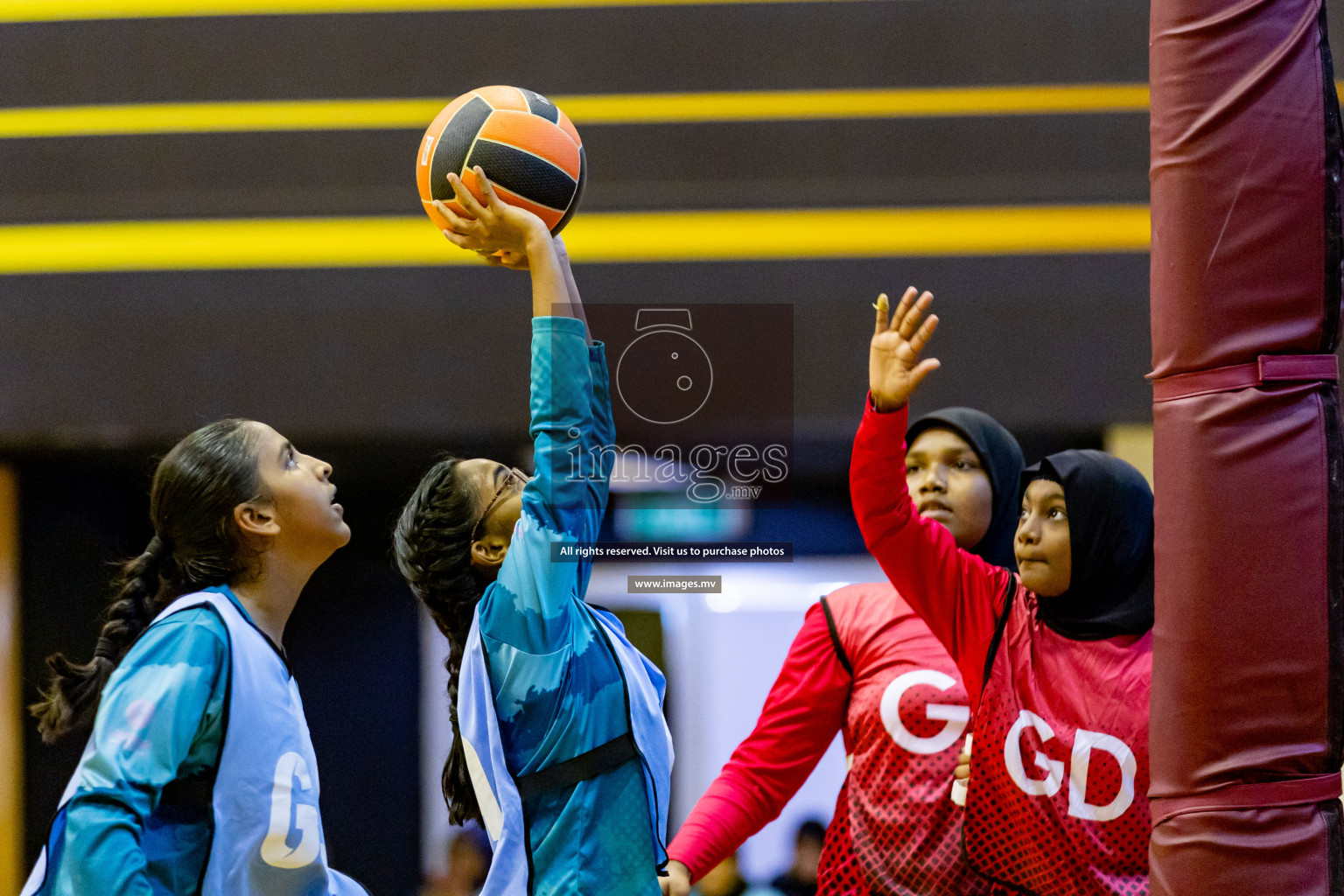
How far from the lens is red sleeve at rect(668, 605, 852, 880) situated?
3080 millimetres

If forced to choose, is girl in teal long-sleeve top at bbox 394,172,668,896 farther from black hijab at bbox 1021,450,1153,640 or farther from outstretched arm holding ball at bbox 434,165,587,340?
black hijab at bbox 1021,450,1153,640

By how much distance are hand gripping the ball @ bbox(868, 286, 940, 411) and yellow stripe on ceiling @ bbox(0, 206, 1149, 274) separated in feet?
7.99

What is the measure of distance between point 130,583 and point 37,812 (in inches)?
106

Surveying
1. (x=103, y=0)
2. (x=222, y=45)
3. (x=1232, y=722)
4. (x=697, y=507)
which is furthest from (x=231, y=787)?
(x=103, y=0)

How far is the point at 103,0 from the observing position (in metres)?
5.27

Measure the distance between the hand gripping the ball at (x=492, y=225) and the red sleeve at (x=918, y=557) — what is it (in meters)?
0.79

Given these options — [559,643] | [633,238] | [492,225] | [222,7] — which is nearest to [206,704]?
[559,643]

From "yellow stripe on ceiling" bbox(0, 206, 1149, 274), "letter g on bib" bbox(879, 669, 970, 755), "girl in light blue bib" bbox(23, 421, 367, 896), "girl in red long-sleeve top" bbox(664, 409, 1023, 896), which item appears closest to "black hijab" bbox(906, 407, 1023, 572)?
"girl in red long-sleeve top" bbox(664, 409, 1023, 896)

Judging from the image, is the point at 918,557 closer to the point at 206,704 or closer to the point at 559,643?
the point at 559,643

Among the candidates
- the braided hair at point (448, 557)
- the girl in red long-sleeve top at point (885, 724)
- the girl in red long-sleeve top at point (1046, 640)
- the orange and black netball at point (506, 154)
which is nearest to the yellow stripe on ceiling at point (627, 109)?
the girl in red long-sleeve top at point (885, 724)

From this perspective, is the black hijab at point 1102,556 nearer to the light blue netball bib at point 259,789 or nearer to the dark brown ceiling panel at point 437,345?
the light blue netball bib at point 259,789

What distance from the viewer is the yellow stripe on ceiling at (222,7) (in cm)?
523

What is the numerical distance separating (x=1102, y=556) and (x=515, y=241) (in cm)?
142

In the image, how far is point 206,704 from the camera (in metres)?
2.45
